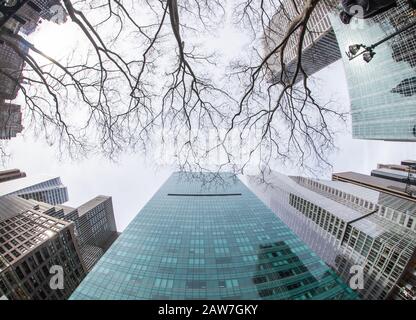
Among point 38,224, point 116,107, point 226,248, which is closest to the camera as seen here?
point 116,107

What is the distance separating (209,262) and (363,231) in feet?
206

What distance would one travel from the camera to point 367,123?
68312 millimetres

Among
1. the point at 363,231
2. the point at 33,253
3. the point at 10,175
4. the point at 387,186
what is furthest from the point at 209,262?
the point at 10,175

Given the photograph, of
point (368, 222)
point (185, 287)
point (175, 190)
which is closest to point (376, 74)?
point (368, 222)

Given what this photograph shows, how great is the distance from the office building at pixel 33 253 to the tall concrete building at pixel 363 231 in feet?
185

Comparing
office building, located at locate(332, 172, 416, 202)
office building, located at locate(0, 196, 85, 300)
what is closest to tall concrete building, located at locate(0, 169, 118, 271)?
office building, located at locate(0, 196, 85, 300)

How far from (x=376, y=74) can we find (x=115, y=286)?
86763mm

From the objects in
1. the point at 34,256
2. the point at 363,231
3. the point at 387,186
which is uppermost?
the point at 34,256

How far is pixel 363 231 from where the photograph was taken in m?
70.0

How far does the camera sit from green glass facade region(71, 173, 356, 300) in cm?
3428

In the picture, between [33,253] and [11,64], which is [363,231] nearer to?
[11,64]
